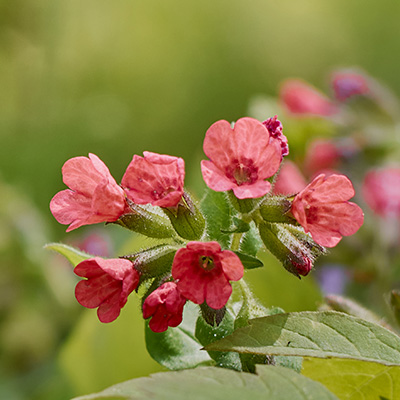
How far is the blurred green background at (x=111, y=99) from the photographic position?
906 mm

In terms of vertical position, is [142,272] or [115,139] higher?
→ [115,139]

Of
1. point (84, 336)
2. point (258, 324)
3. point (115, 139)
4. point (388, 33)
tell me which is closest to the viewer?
point (258, 324)

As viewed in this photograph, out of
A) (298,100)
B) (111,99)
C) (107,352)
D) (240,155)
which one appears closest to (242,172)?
(240,155)

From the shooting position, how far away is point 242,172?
497 millimetres

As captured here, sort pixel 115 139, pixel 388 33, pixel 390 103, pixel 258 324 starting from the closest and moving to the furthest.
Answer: pixel 258 324 → pixel 390 103 → pixel 115 139 → pixel 388 33

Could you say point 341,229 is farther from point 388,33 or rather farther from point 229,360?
point 388,33

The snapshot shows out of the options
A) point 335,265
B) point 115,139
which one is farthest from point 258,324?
point 115,139

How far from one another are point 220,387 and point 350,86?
0.96m

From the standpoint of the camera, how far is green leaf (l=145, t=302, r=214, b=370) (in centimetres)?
55

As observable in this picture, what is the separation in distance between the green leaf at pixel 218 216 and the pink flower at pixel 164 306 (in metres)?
0.09

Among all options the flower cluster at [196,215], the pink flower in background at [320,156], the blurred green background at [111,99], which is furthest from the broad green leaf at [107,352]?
the pink flower in background at [320,156]

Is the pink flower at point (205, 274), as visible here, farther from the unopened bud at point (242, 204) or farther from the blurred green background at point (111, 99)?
the blurred green background at point (111, 99)

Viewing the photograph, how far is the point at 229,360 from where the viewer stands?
48 cm

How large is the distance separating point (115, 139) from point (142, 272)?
3.33 ft
